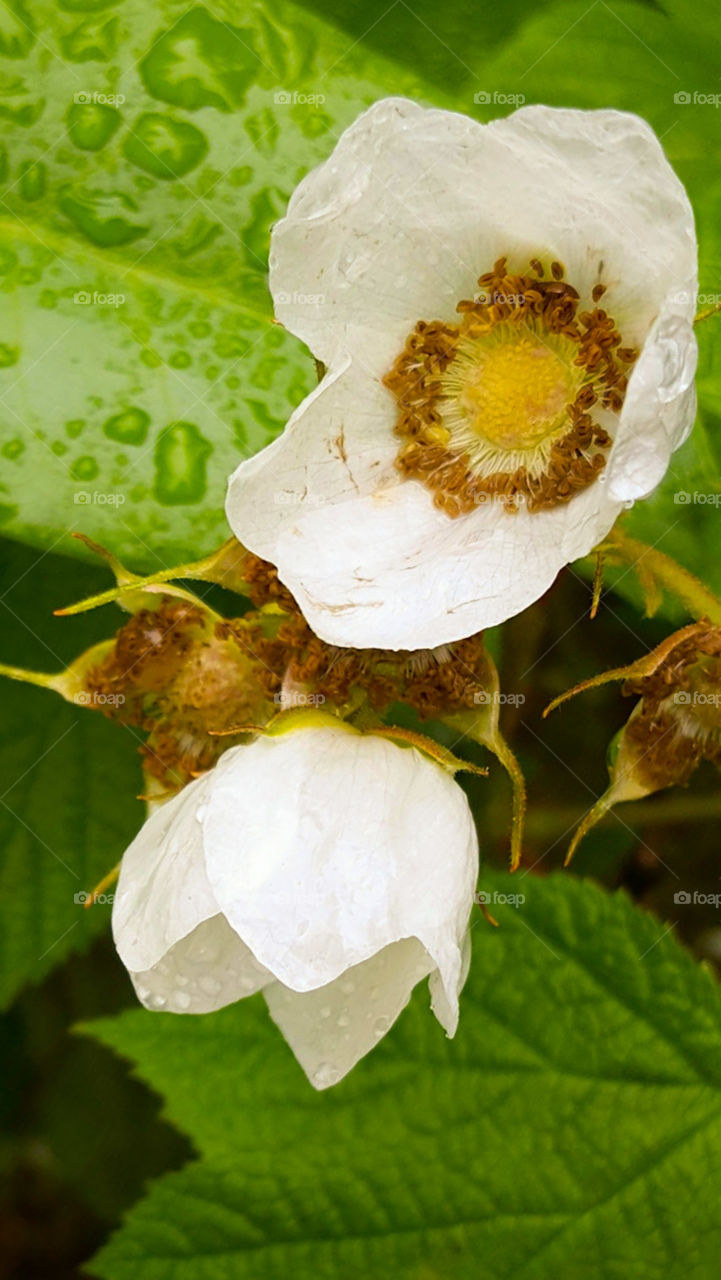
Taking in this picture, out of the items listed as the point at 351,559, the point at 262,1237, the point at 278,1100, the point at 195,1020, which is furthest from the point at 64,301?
the point at 262,1237

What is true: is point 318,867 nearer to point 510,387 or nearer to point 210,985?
point 210,985

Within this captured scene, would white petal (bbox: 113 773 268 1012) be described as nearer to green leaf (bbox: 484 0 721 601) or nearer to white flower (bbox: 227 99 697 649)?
white flower (bbox: 227 99 697 649)

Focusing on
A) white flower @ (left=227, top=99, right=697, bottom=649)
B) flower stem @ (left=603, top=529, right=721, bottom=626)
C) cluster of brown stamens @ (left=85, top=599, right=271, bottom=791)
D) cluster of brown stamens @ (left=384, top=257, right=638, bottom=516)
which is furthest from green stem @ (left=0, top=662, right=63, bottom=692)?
flower stem @ (left=603, top=529, right=721, bottom=626)

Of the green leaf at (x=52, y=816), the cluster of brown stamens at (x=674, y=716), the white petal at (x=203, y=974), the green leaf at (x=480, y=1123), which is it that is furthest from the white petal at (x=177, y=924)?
the green leaf at (x=52, y=816)

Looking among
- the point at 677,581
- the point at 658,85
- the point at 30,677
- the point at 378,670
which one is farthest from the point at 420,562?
the point at 658,85

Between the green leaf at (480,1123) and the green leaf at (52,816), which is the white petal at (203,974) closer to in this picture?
the green leaf at (480,1123)

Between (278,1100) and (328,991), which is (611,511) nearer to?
(328,991)
